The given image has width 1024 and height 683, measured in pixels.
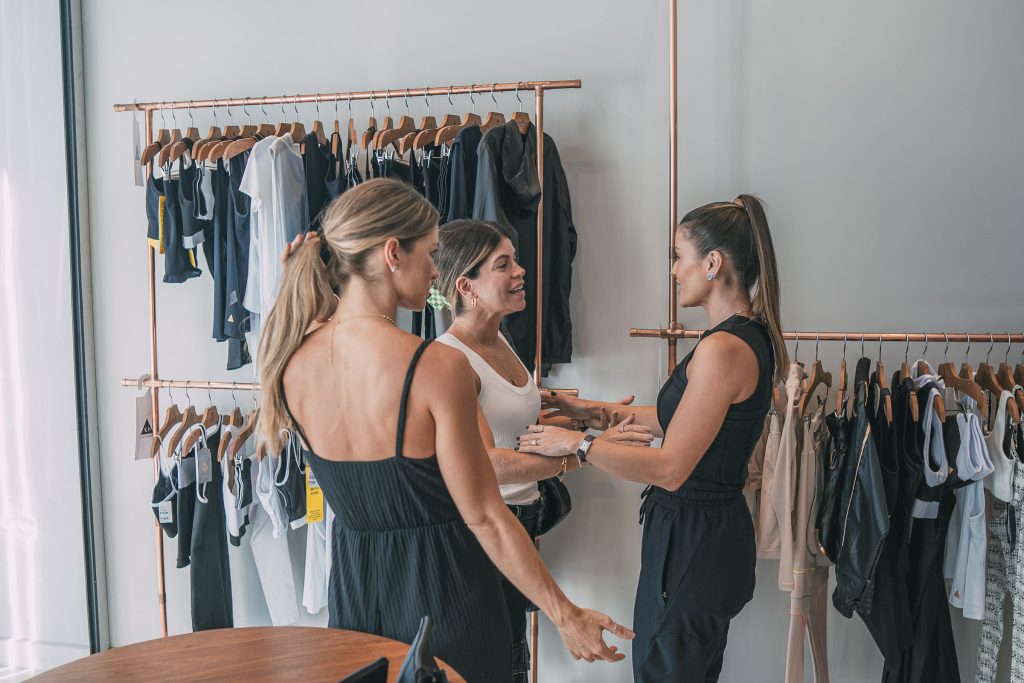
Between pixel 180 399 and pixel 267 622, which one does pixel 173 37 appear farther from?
pixel 267 622

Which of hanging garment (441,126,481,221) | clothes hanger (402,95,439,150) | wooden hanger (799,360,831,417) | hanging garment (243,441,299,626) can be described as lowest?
hanging garment (243,441,299,626)

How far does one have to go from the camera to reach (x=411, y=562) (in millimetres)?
1552

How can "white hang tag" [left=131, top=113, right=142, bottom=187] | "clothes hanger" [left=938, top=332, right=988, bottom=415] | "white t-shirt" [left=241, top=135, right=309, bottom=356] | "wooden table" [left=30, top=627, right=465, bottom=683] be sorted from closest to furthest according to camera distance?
"wooden table" [left=30, top=627, right=465, bottom=683]
"clothes hanger" [left=938, top=332, right=988, bottom=415]
"white t-shirt" [left=241, top=135, right=309, bottom=356]
"white hang tag" [left=131, top=113, right=142, bottom=187]

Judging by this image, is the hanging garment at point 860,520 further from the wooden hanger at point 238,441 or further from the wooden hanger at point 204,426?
the wooden hanger at point 204,426

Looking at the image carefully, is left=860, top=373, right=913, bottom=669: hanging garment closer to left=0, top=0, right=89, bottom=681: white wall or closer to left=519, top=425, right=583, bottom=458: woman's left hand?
left=519, top=425, right=583, bottom=458: woman's left hand

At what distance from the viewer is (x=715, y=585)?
6.70ft

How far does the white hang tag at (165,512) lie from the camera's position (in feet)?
10.2

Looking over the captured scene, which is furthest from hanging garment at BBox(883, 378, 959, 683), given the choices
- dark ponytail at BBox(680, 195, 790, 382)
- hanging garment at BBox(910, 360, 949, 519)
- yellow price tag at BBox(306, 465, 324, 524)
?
yellow price tag at BBox(306, 465, 324, 524)

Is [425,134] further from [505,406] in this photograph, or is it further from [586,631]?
[586,631]

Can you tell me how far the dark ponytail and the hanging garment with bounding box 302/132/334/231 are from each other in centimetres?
151

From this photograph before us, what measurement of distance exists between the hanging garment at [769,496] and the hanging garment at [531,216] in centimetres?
79

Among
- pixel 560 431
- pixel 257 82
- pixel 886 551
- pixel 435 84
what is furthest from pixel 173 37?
pixel 886 551

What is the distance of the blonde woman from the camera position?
209 centimetres

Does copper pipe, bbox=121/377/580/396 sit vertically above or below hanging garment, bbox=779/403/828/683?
above
